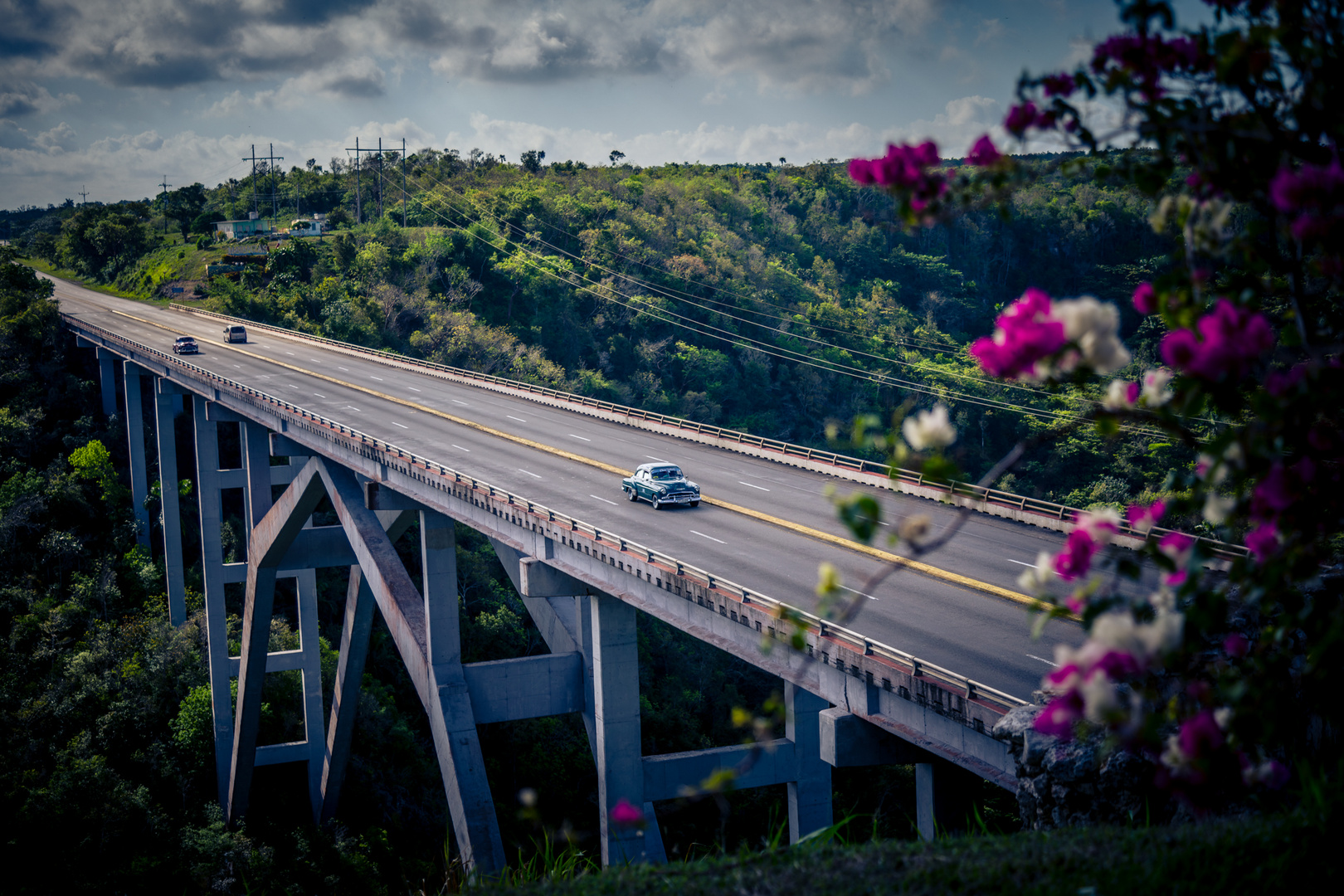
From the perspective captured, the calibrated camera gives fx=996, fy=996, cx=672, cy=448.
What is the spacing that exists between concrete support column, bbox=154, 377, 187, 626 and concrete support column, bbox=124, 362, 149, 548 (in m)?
4.48

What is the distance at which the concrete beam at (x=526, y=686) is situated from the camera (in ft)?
80.1

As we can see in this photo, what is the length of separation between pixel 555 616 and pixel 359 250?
253 ft

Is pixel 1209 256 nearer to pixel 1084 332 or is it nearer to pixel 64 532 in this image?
pixel 1084 332

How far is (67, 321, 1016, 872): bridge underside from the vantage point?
564 inches

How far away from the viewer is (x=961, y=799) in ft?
48.4

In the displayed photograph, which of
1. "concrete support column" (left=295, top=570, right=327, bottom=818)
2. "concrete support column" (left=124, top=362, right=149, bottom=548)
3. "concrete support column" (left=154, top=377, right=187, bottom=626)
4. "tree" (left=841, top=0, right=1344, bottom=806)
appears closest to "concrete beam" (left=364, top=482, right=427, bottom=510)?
"concrete support column" (left=295, top=570, right=327, bottom=818)

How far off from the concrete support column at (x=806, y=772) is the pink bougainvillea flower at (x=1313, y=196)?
16917mm

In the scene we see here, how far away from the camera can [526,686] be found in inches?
982

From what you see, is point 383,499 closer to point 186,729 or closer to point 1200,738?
point 186,729

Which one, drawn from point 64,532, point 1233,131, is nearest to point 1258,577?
point 1233,131

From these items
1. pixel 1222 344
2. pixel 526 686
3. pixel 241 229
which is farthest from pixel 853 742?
pixel 241 229

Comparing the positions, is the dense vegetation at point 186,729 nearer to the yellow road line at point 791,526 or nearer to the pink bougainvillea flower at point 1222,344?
the yellow road line at point 791,526

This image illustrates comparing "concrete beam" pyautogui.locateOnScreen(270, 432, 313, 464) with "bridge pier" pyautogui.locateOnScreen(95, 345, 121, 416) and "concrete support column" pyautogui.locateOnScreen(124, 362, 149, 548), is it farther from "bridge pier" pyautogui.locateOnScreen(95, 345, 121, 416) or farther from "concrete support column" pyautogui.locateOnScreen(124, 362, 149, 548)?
"bridge pier" pyautogui.locateOnScreen(95, 345, 121, 416)

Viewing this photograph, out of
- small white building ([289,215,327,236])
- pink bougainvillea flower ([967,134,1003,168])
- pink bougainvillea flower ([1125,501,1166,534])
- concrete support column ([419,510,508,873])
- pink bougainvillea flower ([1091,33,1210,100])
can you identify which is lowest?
concrete support column ([419,510,508,873])
